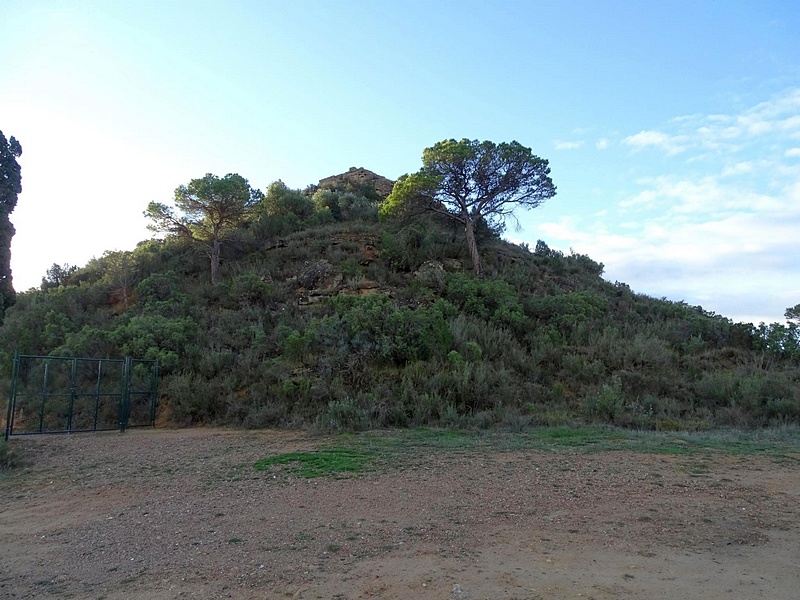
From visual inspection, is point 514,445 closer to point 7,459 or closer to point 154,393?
Result: point 7,459

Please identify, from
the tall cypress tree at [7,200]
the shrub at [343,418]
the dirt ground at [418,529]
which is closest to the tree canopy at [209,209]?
the tall cypress tree at [7,200]

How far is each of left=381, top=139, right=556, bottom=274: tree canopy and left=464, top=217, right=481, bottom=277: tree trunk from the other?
4cm

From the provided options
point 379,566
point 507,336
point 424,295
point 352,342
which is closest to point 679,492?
point 379,566

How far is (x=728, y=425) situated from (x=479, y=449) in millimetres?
7178

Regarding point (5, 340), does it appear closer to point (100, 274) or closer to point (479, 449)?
point (100, 274)

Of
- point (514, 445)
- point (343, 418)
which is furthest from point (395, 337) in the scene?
point (514, 445)

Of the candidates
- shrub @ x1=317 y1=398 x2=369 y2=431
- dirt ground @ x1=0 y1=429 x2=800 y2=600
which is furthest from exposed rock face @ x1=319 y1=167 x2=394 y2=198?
dirt ground @ x1=0 y1=429 x2=800 y2=600

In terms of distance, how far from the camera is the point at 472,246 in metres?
24.7

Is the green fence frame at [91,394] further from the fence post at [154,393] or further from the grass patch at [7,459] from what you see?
the grass patch at [7,459]

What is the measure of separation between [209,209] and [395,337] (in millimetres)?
13279

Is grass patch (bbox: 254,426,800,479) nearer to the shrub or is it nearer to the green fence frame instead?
the shrub

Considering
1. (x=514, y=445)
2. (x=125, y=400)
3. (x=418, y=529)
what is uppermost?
(x=125, y=400)

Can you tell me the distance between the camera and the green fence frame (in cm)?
1350

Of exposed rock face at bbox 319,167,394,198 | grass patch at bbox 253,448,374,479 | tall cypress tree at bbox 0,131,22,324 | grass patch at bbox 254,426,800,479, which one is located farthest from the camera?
exposed rock face at bbox 319,167,394,198
